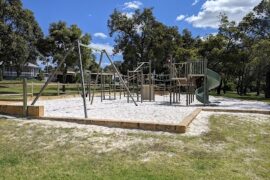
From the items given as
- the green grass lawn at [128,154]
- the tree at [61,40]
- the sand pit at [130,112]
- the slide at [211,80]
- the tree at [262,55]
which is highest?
the tree at [61,40]

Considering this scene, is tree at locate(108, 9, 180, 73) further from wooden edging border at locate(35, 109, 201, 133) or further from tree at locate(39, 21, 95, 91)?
wooden edging border at locate(35, 109, 201, 133)

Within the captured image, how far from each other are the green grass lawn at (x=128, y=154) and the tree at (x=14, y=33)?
2016cm

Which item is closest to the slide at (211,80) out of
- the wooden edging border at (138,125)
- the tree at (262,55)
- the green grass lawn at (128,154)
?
the wooden edging border at (138,125)

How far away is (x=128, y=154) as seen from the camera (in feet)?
18.7

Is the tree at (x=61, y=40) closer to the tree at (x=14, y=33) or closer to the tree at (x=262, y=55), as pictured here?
the tree at (x=14, y=33)

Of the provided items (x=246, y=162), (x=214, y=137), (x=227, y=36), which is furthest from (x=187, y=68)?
(x=227, y=36)

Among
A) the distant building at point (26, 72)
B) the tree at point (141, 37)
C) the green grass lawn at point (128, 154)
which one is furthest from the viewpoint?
the distant building at point (26, 72)

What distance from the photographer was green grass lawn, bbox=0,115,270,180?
4.88 meters

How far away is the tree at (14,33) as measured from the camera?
86.1 feet

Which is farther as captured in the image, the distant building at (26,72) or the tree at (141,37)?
the distant building at (26,72)

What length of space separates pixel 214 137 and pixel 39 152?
3.41 meters

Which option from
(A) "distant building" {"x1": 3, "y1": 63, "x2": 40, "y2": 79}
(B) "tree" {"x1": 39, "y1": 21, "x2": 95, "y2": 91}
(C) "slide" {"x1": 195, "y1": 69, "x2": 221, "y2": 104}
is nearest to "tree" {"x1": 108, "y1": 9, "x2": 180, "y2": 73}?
(B) "tree" {"x1": 39, "y1": 21, "x2": 95, "y2": 91}

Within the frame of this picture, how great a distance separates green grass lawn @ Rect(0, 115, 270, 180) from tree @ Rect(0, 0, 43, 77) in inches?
794

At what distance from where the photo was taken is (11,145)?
6.30 metres
